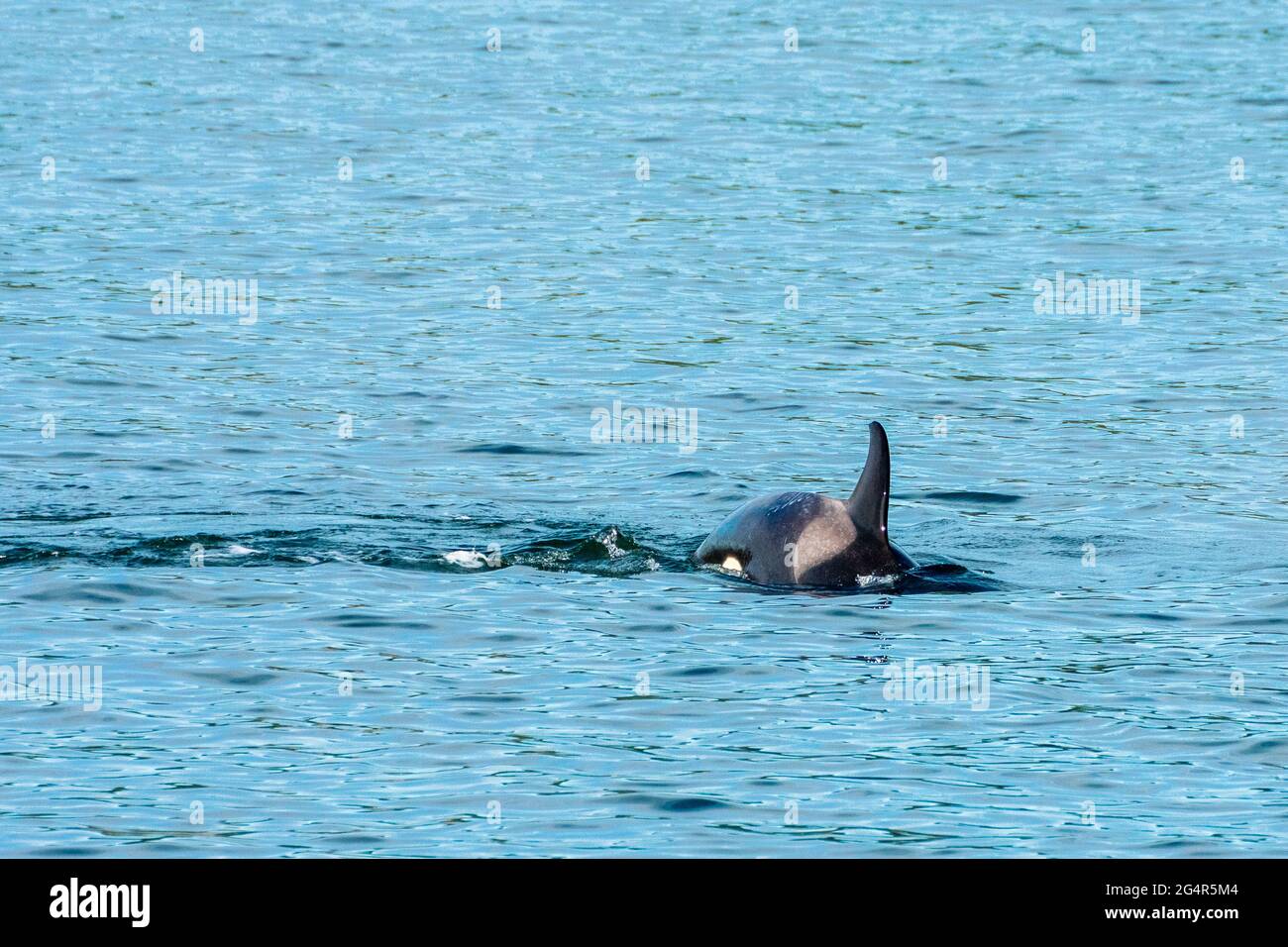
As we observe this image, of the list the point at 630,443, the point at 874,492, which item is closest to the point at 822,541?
the point at 874,492

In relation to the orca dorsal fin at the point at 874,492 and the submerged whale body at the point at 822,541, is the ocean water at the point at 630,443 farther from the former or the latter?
the orca dorsal fin at the point at 874,492

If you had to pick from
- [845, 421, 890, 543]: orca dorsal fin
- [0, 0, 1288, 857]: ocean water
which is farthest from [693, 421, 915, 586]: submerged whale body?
[0, 0, 1288, 857]: ocean water

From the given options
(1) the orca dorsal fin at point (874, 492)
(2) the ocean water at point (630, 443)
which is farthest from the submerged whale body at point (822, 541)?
(2) the ocean water at point (630, 443)

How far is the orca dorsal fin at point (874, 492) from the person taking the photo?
1420 cm

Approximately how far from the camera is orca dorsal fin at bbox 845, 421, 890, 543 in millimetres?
14203

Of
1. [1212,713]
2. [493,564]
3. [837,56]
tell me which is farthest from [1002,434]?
[837,56]

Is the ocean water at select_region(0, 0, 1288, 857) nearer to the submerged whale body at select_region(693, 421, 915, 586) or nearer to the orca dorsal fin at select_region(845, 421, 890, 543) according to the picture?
the submerged whale body at select_region(693, 421, 915, 586)

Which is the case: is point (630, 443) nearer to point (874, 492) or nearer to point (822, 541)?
point (822, 541)

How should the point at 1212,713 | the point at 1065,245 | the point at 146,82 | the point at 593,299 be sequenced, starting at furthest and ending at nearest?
the point at 146,82
the point at 1065,245
the point at 593,299
the point at 1212,713

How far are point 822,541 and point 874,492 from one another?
50 cm

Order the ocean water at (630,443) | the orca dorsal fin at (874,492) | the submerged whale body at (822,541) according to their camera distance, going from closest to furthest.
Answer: the ocean water at (630,443), the orca dorsal fin at (874,492), the submerged whale body at (822,541)
